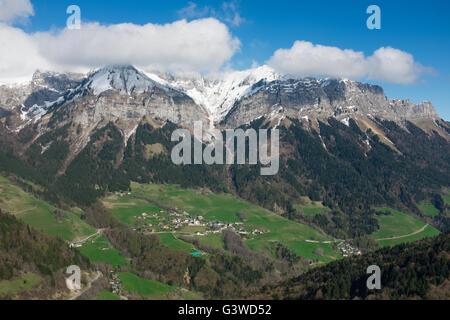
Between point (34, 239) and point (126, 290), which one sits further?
point (34, 239)

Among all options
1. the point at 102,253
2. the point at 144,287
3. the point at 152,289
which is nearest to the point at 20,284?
the point at 144,287

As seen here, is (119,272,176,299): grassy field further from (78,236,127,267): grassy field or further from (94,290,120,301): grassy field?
(78,236,127,267): grassy field

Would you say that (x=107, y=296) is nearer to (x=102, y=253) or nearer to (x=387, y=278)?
(x=102, y=253)

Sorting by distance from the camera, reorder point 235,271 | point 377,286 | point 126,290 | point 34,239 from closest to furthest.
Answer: point 377,286 < point 126,290 < point 34,239 < point 235,271
